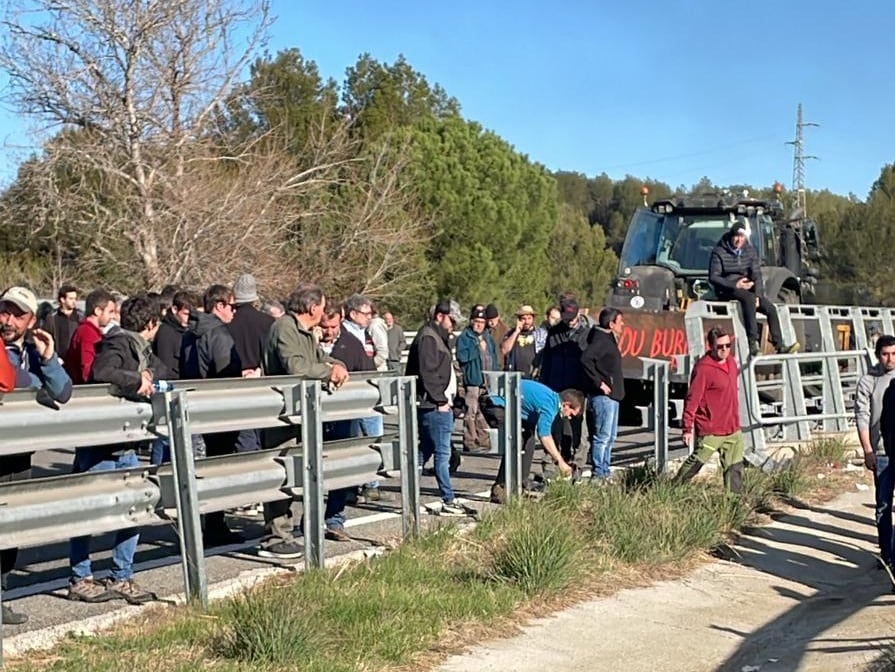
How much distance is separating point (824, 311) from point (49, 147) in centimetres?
1437

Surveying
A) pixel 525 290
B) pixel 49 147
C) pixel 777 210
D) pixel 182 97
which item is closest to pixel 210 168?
pixel 182 97

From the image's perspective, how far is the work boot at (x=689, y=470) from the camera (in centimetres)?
1025

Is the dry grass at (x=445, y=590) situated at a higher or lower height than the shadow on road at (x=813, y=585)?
higher

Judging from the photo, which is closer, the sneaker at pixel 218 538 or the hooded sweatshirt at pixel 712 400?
the sneaker at pixel 218 538

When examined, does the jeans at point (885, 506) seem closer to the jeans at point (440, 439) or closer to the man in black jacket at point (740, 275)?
the jeans at point (440, 439)

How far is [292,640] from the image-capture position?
5.79 m

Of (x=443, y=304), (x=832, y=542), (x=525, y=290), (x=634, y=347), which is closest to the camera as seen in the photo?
(x=832, y=542)

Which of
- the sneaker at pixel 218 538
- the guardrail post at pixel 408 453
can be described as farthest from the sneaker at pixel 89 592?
the guardrail post at pixel 408 453

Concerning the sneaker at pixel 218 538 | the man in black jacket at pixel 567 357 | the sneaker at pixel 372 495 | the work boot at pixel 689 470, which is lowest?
the sneaker at pixel 218 538

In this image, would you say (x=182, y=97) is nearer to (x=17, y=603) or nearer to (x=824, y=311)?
(x=824, y=311)

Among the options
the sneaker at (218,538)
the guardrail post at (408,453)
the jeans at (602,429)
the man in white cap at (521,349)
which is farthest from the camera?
the man in white cap at (521,349)

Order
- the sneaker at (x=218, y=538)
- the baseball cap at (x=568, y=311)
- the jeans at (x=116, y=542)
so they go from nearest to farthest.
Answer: the jeans at (x=116, y=542)
the sneaker at (x=218, y=538)
the baseball cap at (x=568, y=311)

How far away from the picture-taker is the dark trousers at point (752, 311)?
554 inches

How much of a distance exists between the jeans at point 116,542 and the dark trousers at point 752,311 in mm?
8869
